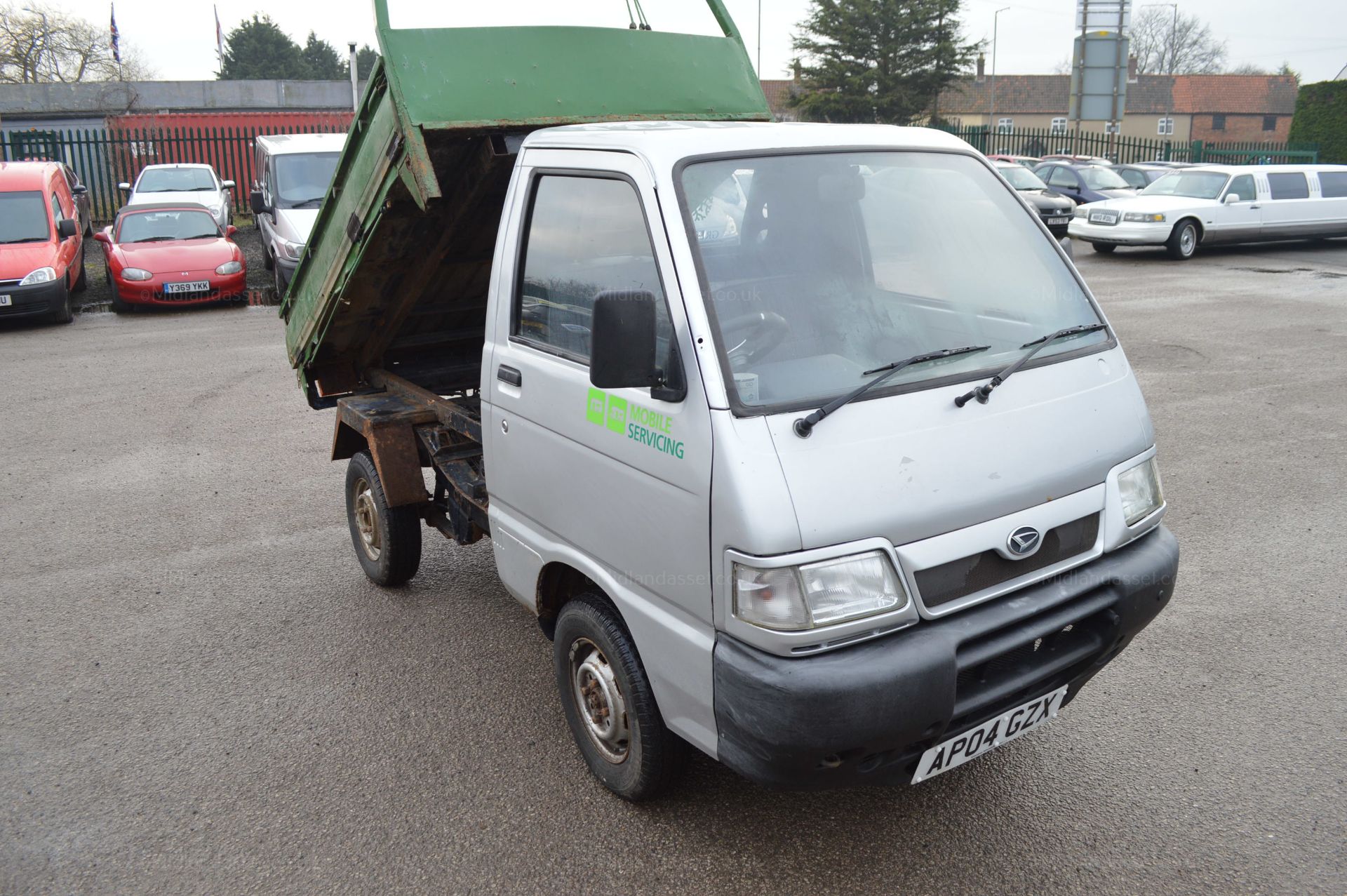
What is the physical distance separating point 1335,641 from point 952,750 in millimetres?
2547

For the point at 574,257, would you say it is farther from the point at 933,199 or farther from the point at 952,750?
the point at 952,750

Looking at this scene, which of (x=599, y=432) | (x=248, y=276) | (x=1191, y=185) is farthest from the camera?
(x=1191, y=185)

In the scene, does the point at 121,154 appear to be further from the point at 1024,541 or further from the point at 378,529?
the point at 1024,541

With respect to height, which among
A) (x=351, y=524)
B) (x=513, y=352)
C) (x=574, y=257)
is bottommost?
(x=351, y=524)

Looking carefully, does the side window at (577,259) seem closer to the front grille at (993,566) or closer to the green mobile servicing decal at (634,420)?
the green mobile servicing decal at (634,420)

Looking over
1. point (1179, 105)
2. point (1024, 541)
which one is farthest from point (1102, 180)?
point (1179, 105)

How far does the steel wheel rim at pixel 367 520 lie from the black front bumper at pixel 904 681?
2.95 metres

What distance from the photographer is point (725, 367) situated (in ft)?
9.07

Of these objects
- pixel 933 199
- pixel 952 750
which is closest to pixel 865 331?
pixel 933 199

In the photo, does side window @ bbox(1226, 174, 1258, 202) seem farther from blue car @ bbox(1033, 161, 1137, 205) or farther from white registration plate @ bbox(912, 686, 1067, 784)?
white registration plate @ bbox(912, 686, 1067, 784)

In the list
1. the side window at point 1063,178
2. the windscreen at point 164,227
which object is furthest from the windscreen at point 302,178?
the side window at point 1063,178

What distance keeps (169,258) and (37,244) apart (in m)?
1.60

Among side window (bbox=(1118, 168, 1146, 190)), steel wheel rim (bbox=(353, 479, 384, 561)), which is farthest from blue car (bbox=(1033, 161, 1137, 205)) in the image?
steel wheel rim (bbox=(353, 479, 384, 561))

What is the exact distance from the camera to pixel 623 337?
8.91 feet
